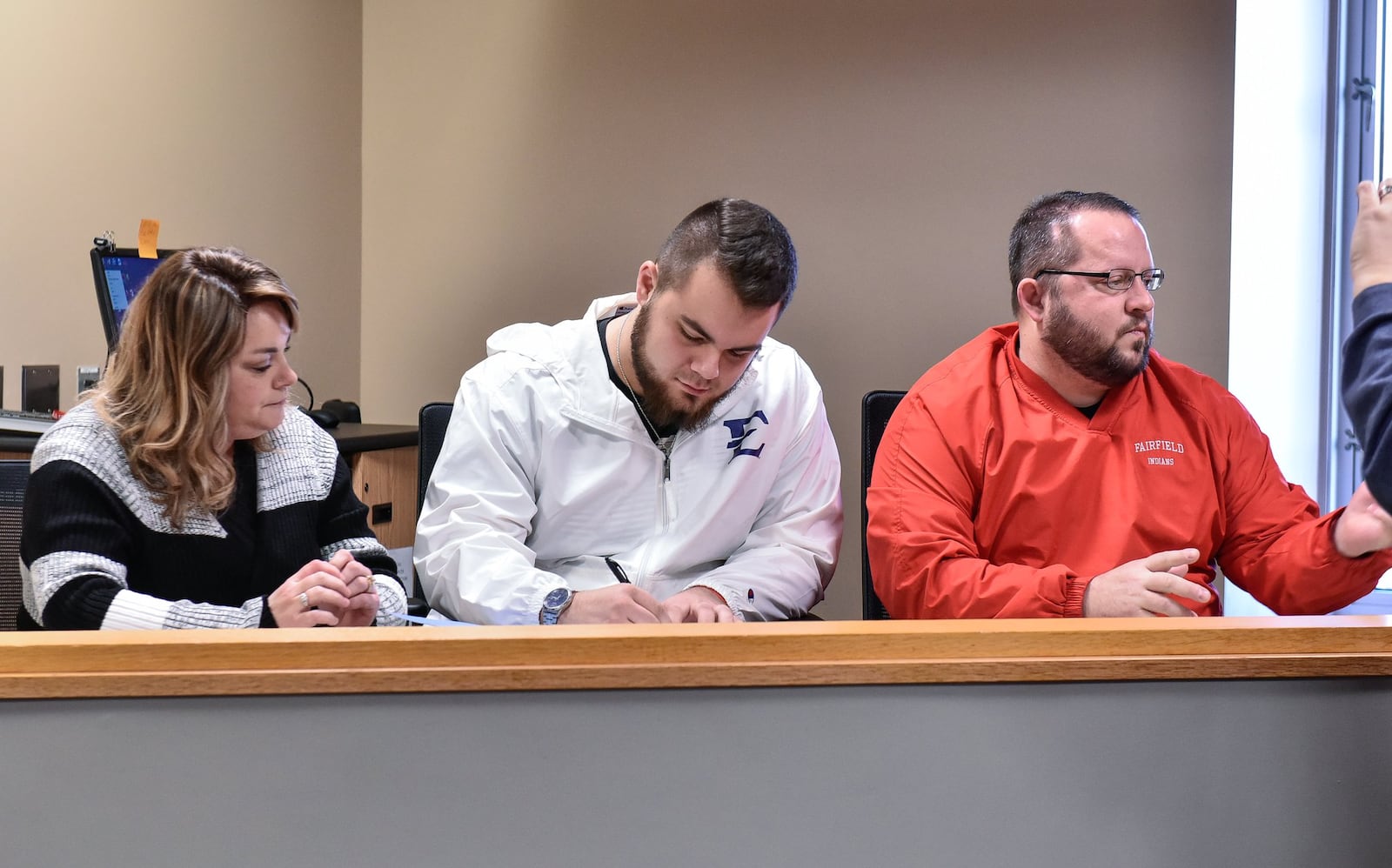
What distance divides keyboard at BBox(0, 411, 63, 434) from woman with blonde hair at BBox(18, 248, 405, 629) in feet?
3.06

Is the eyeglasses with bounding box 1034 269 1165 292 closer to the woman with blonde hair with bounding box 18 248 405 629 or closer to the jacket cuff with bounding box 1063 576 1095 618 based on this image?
the jacket cuff with bounding box 1063 576 1095 618

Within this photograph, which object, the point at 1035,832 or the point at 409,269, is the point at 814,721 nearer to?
the point at 1035,832

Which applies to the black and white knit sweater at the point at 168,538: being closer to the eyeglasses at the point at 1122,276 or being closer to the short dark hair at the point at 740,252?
the short dark hair at the point at 740,252

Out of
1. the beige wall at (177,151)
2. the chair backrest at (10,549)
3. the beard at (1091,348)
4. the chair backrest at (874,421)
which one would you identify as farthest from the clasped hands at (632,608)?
the beige wall at (177,151)

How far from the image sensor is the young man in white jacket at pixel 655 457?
164 cm

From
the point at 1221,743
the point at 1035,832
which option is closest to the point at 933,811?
the point at 1035,832

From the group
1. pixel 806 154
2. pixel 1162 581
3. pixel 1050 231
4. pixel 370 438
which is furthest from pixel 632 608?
pixel 806 154

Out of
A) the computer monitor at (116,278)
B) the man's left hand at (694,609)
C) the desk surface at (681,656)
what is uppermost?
the computer monitor at (116,278)

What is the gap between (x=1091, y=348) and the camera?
1.63m

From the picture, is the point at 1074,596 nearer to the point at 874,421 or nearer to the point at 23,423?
the point at 874,421

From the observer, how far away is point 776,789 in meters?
0.83

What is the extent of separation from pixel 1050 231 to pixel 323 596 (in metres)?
1.16

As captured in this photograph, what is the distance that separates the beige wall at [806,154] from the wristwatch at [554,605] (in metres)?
1.70

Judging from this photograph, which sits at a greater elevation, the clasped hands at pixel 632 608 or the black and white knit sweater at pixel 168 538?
the black and white knit sweater at pixel 168 538
